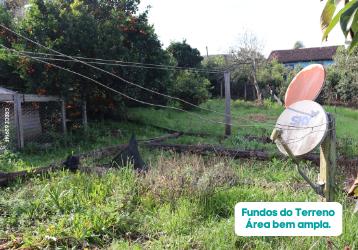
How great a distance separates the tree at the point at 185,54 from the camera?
74.9 ft

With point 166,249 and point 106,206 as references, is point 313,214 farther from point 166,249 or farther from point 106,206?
point 106,206

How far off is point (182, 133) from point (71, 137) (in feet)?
12.2

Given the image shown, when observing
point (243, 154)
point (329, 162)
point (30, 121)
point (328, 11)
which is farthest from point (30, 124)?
point (328, 11)

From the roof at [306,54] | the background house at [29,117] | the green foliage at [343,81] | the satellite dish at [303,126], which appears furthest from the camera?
the roof at [306,54]

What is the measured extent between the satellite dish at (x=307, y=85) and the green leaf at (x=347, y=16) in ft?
9.36

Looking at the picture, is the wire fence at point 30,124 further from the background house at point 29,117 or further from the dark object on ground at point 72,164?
the dark object on ground at point 72,164

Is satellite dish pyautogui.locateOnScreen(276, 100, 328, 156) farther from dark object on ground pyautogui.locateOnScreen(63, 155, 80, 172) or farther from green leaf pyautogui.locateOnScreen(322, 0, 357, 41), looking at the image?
dark object on ground pyautogui.locateOnScreen(63, 155, 80, 172)

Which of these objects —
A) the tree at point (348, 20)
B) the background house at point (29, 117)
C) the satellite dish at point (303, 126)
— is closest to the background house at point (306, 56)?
the background house at point (29, 117)

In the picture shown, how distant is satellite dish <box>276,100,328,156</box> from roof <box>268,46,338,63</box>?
35.2m

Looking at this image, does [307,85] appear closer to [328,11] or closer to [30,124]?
[328,11]

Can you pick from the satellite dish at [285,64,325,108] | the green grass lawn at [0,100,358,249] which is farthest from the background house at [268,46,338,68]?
the satellite dish at [285,64,325,108]

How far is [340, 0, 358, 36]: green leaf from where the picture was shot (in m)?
0.95

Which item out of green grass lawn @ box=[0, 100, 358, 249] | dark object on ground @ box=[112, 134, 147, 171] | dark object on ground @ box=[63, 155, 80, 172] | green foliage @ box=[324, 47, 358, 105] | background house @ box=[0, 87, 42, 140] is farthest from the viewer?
green foliage @ box=[324, 47, 358, 105]

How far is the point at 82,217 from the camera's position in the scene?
4.20 meters
